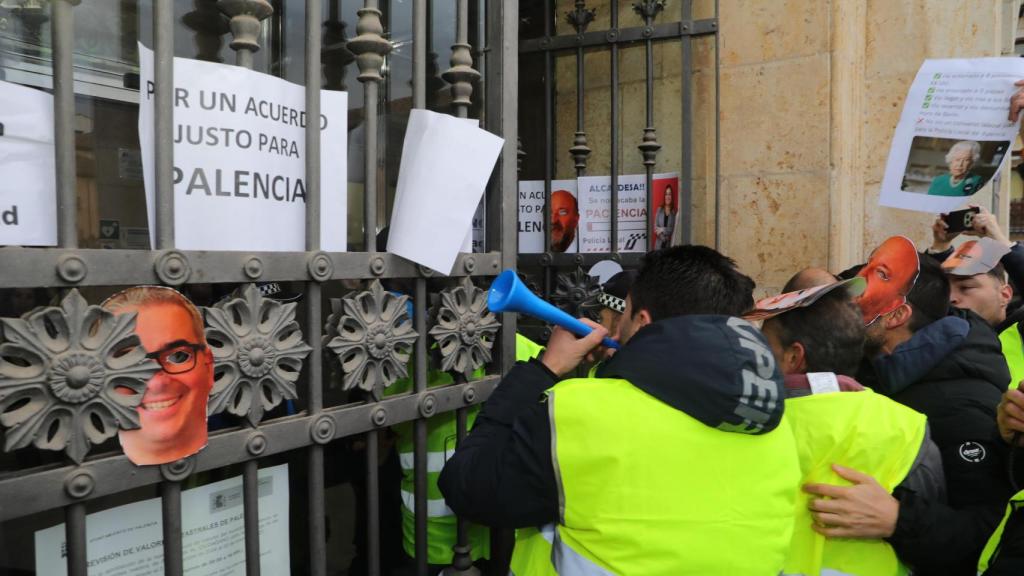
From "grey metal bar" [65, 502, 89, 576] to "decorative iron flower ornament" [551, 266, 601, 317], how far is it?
2347 mm

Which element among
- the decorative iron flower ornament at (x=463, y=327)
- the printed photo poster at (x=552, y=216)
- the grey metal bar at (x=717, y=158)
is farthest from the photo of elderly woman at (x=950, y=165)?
the decorative iron flower ornament at (x=463, y=327)

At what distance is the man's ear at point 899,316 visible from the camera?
2.63 metres

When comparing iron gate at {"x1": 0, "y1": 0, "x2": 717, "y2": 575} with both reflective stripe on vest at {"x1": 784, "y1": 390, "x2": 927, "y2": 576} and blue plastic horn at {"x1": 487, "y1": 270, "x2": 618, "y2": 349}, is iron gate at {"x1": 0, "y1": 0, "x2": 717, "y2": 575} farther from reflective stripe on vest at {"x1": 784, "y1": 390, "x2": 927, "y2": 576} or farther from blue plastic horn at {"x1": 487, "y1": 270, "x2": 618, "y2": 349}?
reflective stripe on vest at {"x1": 784, "y1": 390, "x2": 927, "y2": 576}

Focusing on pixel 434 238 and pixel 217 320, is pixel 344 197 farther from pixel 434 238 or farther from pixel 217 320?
pixel 217 320

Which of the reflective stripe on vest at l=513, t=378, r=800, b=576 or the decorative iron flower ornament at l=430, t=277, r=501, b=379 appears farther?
the decorative iron flower ornament at l=430, t=277, r=501, b=379

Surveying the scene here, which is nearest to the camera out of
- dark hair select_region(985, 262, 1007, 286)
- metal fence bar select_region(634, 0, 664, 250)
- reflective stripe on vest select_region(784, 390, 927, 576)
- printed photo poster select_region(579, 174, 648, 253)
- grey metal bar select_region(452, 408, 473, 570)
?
reflective stripe on vest select_region(784, 390, 927, 576)

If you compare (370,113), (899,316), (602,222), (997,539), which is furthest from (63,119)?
(602,222)

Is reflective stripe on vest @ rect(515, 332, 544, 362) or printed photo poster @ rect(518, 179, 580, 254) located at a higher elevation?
printed photo poster @ rect(518, 179, 580, 254)

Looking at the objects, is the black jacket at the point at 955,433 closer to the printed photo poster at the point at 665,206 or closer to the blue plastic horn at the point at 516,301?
the blue plastic horn at the point at 516,301

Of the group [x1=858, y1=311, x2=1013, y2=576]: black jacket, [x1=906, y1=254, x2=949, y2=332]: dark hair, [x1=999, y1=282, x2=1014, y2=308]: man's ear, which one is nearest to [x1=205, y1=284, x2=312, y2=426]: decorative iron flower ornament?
[x1=858, y1=311, x2=1013, y2=576]: black jacket

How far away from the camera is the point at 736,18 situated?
3.99 meters

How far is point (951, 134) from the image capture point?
2996 mm

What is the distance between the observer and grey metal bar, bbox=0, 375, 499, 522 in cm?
128

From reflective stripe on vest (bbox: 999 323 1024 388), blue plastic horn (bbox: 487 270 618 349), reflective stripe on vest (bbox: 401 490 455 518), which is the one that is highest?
blue plastic horn (bbox: 487 270 618 349)
